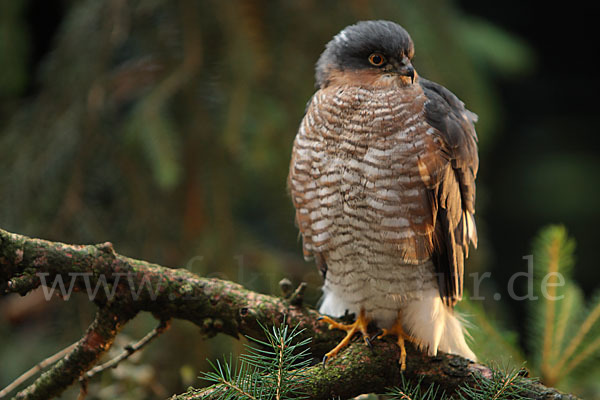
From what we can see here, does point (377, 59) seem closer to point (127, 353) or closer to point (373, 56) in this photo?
point (373, 56)

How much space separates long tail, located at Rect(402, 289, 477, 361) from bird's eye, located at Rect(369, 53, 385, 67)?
815 millimetres

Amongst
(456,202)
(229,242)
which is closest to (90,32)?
(229,242)

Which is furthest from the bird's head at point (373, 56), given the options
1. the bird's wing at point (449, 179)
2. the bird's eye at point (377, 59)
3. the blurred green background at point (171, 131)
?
the blurred green background at point (171, 131)

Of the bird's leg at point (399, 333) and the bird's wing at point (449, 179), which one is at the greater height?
the bird's wing at point (449, 179)

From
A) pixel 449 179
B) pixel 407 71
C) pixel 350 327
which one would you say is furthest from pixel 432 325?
pixel 407 71

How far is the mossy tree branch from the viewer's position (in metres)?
1.41

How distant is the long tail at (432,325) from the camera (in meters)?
1.95

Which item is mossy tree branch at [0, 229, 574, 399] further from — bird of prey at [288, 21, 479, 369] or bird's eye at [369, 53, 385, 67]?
bird's eye at [369, 53, 385, 67]

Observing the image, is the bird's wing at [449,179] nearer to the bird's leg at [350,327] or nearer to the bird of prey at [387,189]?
the bird of prey at [387,189]

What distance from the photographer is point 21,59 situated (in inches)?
134

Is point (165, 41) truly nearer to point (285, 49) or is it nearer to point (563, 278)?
point (285, 49)

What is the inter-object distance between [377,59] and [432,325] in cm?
Answer: 95

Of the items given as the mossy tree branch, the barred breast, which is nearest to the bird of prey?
the barred breast

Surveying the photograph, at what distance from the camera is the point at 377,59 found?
2.06 m
